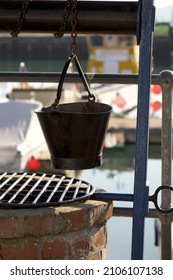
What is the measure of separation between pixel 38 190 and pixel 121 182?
1499 centimetres

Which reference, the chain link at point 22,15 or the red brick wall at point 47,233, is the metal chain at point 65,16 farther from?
the red brick wall at point 47,233

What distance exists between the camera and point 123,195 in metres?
2.33

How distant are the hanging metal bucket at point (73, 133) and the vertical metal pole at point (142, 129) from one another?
6.3 inches

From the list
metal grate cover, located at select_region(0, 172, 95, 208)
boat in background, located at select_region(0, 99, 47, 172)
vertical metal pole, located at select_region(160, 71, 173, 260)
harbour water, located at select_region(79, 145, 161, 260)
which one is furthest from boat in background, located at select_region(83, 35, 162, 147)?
metal grate cover, located at select_region(0, 172, 95, 208)

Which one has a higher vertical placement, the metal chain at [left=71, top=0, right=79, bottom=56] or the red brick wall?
the metal chain at [left=71, top=0, right=79, bottom=56]

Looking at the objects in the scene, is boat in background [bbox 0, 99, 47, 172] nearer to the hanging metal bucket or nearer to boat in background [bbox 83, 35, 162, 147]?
boat in background [bbox 83, 35, 162, 147]

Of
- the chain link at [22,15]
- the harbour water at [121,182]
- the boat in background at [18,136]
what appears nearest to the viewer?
the chain link at [22,15]

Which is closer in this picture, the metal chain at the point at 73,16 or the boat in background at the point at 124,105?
the metal chain at the point at 73,16

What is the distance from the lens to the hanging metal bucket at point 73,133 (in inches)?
85.5

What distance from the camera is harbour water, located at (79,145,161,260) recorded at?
38.1 feet

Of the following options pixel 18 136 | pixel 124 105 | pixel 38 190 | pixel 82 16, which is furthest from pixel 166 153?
pixel 124 105

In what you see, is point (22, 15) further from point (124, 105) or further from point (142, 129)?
point (124, 105)

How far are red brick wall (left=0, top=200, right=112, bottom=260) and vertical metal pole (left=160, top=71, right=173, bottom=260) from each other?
83cm

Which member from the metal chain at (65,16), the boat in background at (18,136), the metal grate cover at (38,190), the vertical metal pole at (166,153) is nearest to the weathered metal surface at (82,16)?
the metal chain at (65,16)
